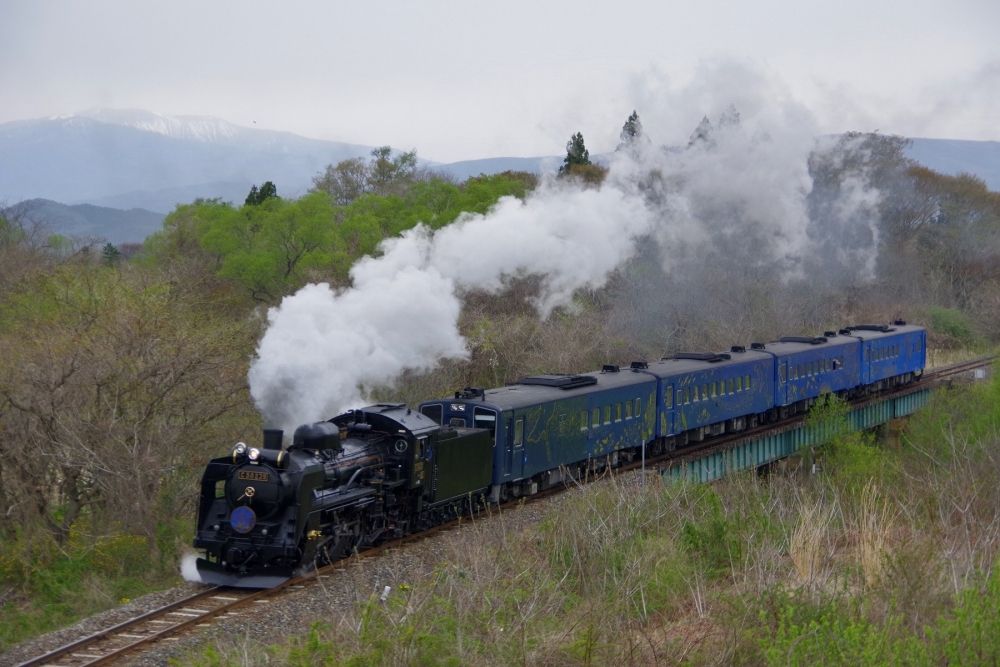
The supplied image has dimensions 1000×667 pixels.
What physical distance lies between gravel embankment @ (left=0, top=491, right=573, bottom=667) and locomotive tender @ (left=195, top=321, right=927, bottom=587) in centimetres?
56

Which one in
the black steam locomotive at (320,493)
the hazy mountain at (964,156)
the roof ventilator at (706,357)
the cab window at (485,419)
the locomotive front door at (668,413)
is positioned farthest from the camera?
the hazy mountain at (964,156)

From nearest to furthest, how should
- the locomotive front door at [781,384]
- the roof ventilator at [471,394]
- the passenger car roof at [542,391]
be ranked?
the passenger car roof at [542,391] → the roof ventilator at [471,394] → the locomotive front door at [781,384]

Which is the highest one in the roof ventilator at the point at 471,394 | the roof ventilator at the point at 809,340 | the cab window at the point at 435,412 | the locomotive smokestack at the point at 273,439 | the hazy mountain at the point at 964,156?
the hazy mountain at the point at 964,156

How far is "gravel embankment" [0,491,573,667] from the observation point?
439 inches

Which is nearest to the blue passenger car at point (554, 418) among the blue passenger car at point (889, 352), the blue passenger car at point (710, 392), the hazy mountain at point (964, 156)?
the blue passenger car at point (710, 392)

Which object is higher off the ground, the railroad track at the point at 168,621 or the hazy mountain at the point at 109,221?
the hazy mountain at the point at 109,221

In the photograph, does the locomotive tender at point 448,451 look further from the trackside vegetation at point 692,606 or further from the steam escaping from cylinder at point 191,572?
the trackside vegetation at point 692,606

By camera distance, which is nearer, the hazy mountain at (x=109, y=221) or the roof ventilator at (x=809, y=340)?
the roof ventilator at (x=809, y=340)

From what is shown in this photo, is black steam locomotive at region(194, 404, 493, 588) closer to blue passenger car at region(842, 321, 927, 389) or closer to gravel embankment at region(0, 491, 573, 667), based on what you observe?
gravel embankment at region(0, 491, 573, 667)

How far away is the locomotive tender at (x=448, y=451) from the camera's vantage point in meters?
13.5

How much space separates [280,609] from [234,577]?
1.52 m

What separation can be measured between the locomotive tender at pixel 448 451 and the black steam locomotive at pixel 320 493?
0.06 ft

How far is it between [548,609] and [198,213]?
145 feet

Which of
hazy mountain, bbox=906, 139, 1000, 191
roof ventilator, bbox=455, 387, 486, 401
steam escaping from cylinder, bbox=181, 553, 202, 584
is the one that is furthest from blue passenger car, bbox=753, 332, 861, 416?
hazy mountain, bbox=906, 139, 1000, 191
